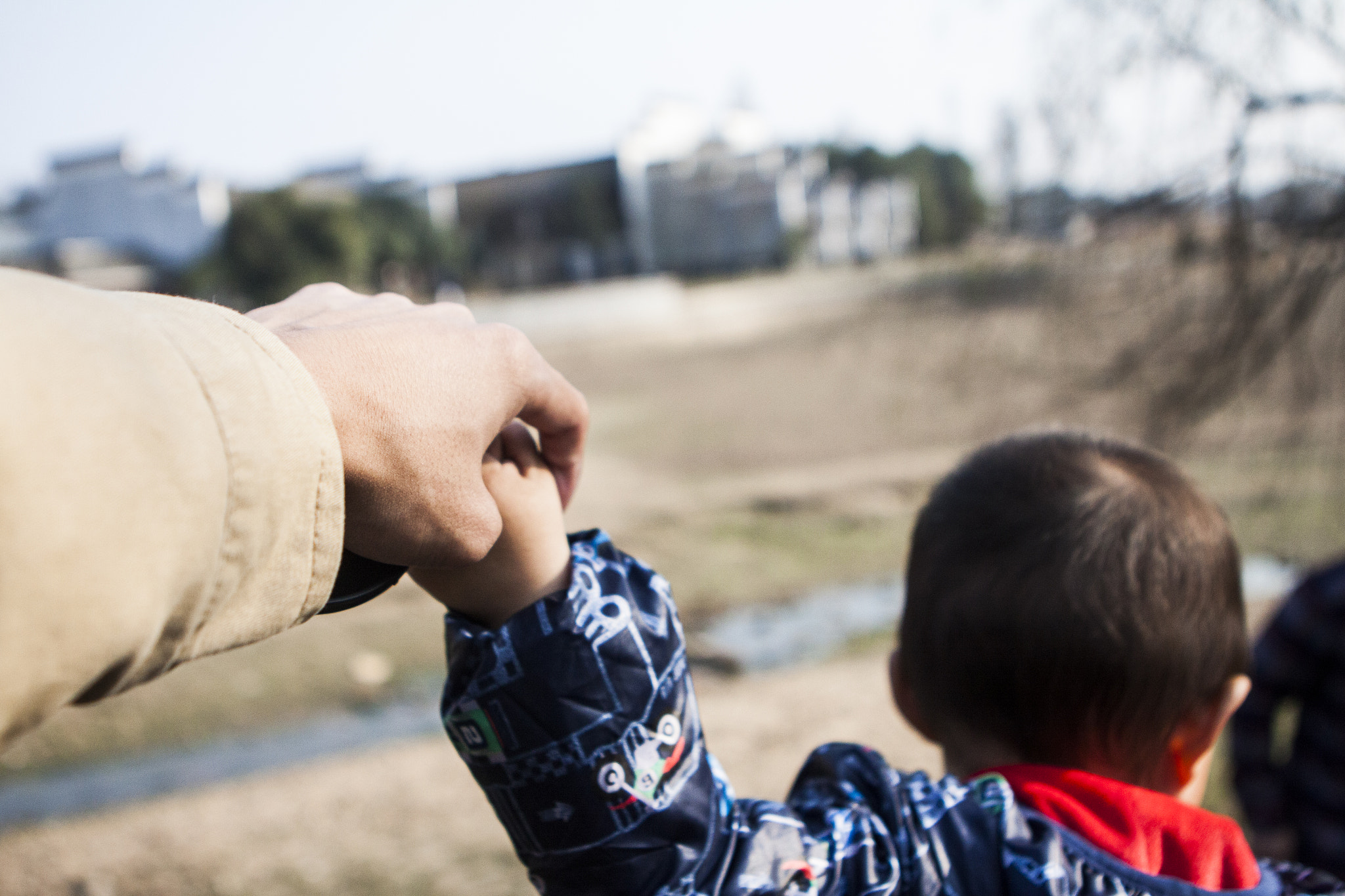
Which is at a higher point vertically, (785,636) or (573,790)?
(573,790)

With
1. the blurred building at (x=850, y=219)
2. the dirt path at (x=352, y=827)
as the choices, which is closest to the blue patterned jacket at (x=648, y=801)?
the dirt path at (x=352, y=827)

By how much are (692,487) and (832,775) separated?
1088 centimetres

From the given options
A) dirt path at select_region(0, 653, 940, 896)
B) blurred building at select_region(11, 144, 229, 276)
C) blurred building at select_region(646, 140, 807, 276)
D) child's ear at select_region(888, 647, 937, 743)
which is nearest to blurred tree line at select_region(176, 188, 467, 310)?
blurred building at select_region(11, 144, 229, 276)

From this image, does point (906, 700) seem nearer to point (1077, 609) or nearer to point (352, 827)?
point (1077, 609)

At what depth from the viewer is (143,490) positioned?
52 cm

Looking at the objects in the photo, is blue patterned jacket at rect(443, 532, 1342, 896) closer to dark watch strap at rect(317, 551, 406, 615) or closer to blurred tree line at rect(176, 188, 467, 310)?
dark watch strap at rect(317, 551, 406, 615)

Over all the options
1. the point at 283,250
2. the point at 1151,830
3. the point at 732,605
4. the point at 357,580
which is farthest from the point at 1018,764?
the point at 283,250

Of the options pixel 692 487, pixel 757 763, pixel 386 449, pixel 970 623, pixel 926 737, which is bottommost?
pixel 692 487

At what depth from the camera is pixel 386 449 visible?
0.71 m

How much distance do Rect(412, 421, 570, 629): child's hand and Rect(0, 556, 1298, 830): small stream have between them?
12.5ft

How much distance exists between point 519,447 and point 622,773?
0.30 m

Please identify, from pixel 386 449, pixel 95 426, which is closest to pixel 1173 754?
pixel 386 449

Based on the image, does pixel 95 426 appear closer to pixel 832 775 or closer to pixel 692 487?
pixel 832 775

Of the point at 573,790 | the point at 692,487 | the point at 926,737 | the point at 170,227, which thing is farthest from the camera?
the point at 170,227
